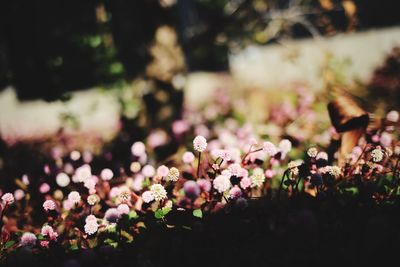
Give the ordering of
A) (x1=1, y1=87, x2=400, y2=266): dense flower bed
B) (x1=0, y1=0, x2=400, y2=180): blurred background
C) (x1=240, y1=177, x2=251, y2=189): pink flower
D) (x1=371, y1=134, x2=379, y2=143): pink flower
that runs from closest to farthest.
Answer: (x1=1, y1=87, x2=400, y2=266): dense flower bed, (x1=240, y1=177, x2=251, y2=189): pink flower, (x1=371, y1=134, x2=379, y2=143): pink flower, (x1=0, y1=0, x2=400, y2=180): blurred background

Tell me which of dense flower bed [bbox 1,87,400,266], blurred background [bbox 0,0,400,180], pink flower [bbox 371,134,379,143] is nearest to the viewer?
dense flower bed [bbox 1,87,400,266]

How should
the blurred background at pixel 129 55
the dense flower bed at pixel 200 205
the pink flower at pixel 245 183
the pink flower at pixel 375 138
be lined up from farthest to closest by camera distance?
the blurred background at pixel 129 55 → the pink flower at pixel 375 138 → the pink flower at pixel 245 183 → the dense flower bed at pixel 200 205

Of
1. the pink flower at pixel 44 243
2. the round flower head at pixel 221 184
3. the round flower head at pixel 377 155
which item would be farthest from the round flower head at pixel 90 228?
the round flower head at pixel 377 155

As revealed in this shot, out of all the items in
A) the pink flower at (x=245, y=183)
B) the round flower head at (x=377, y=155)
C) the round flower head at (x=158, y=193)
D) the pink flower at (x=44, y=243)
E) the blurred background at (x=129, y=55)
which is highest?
the blurred background at (x=129, y=55)

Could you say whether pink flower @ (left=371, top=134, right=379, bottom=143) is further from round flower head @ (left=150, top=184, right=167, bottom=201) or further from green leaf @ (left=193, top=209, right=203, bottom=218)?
round flower head @ (left=150, top=184, right=167, bottom=201)

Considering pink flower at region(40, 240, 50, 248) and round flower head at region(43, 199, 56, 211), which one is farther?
round flower head at region(43, 199, 56, 211)

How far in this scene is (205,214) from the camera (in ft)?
5.37

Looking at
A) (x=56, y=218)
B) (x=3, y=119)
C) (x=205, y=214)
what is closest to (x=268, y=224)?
(x=205, y=214)

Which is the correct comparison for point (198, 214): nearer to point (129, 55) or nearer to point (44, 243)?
point (44, 243)

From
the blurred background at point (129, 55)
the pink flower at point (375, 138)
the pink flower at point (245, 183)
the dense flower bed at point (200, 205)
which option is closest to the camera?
the dense flower bed at point (200, 205)

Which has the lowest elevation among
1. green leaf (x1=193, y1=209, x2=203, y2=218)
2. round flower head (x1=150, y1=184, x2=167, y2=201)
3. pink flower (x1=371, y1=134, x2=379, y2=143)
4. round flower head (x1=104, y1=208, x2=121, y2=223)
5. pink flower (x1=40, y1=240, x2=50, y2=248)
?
pink flower (x1=40, y1=240, x2=50, y2=248)

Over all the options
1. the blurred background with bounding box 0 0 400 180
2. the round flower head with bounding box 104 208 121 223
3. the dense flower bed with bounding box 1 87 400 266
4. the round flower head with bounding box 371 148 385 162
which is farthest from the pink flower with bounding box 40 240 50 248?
the round flower head with bounding box 371 148 385 162

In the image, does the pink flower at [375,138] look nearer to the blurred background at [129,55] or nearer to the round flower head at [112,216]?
the blurred background at [129,55]

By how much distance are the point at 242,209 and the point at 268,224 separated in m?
0.17
